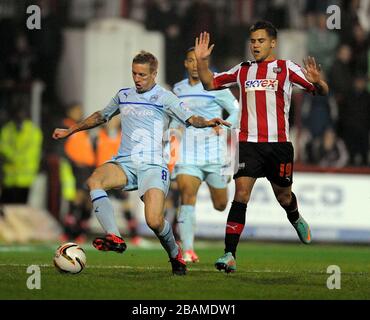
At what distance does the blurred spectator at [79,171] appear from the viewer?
18.5 metres

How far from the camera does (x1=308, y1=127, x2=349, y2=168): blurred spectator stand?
19.4 meters

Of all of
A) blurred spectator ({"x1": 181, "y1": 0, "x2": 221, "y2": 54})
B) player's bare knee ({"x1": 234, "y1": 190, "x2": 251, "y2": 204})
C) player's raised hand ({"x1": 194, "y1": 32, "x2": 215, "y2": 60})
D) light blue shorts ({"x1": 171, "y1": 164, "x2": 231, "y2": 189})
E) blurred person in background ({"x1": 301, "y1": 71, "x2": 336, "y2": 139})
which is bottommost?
player's bare knee ({"x1": 234, "y1": 190, "x2": 251, "y2": 204})

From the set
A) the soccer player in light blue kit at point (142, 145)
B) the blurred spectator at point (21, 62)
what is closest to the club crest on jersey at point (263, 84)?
the soccer player in light blue kit at point (142, 145)

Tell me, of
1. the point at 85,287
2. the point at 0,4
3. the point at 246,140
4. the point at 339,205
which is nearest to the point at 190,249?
the point at 246,140

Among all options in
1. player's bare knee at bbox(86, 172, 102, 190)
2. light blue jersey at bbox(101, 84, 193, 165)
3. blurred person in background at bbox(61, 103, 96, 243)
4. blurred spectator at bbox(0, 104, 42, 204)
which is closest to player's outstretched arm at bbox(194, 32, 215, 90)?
light blue jersey at bbox(101, 84, 193, 165)

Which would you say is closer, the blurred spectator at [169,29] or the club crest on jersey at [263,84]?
the club crest on jersey at [263,84]

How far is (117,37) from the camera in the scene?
20.8 m

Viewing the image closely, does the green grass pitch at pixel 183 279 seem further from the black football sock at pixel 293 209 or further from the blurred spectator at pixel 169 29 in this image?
the blurred spectator at pixel 169 29

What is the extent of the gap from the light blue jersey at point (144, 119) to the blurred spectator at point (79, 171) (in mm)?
8036

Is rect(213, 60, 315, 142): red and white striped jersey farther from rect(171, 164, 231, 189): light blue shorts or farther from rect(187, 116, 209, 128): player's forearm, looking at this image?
rect(171, 164, 231, 189): light blue shorts

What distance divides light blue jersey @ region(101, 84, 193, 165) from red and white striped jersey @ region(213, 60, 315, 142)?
591 millimetres
